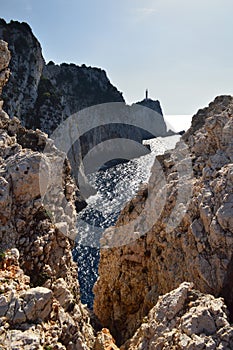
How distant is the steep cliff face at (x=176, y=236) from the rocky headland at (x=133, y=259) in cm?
6

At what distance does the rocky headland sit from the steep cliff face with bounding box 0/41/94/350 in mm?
44

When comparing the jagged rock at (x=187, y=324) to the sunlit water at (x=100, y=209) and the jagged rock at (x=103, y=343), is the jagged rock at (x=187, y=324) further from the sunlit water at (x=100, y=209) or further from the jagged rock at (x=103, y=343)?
the sunlit water at (x=100, y=209)

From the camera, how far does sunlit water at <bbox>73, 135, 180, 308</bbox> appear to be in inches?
2099

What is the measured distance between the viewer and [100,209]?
3155 inches

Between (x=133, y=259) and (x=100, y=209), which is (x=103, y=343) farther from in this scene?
(x=100, y=209)

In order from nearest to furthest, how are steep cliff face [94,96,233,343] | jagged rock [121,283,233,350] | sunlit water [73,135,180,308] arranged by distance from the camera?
jagged rock [121,283,233,350], steep cliff face [94,96,233,343], sunlit water [73,135,180,308]

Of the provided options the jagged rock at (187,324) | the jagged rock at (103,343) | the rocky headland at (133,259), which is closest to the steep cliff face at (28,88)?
the rocky headland at (133,259)

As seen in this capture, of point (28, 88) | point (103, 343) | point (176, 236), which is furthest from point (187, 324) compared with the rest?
point (28, 88)

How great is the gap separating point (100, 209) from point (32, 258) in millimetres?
66213

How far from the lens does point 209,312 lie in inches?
447

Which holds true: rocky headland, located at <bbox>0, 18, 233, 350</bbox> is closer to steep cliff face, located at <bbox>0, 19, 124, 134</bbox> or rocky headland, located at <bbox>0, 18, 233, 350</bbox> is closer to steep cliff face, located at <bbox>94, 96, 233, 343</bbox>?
steep cliff face, located at <bbox>94, 96, 233, 343</bbox>

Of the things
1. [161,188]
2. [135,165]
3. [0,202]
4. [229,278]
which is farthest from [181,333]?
[135,165]

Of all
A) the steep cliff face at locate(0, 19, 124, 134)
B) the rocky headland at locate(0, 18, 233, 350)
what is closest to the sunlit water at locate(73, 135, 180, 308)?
the steep cliff face at locate(0, 19, 124, 134)

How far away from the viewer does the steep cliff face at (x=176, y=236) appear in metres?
15.8
